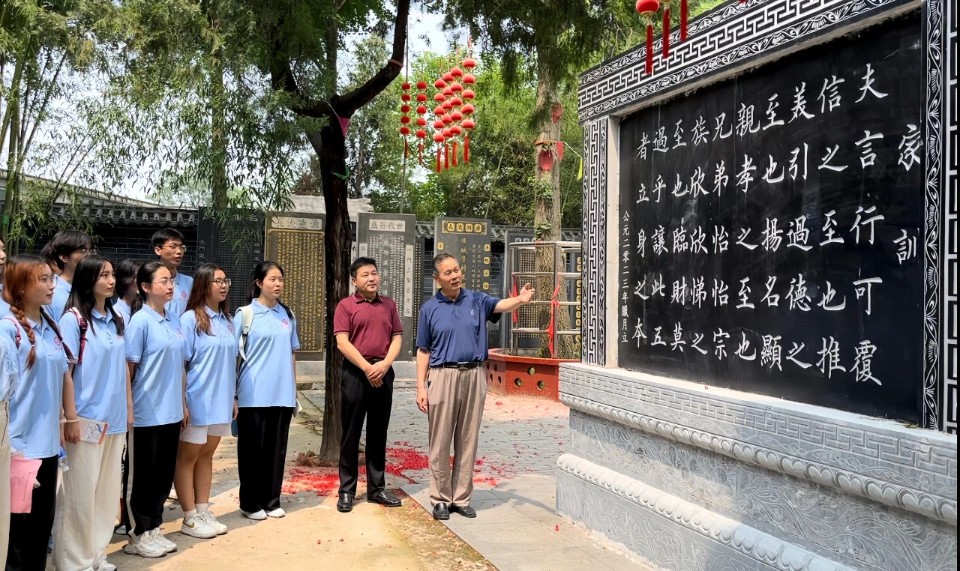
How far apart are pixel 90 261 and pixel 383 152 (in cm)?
1973

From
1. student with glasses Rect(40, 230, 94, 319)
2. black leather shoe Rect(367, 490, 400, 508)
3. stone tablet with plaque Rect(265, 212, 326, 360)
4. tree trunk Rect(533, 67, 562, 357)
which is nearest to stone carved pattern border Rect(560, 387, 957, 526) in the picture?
black leather shoe Rect(367, 490, 400, 508)

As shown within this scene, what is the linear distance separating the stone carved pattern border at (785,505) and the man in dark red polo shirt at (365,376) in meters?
1.40

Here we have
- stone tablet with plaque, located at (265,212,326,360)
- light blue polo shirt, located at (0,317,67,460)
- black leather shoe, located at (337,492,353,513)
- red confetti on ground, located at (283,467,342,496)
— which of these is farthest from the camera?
stone tablet with plaque, located at (265,212,326,360)

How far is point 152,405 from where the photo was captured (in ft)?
14.0

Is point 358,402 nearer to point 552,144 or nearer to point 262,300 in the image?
point 262,300

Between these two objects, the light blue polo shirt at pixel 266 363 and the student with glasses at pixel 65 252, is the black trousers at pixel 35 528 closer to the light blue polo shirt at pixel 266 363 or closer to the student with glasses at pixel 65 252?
the student with glasses at pixel 65 252

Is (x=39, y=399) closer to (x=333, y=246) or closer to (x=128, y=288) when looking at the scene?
(x=128, y=288)

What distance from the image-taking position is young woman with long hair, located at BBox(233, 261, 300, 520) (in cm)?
502

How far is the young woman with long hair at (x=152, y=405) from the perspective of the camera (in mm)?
4254

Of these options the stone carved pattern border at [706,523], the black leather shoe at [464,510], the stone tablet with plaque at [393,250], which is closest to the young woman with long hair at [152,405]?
the black leather shoe at [464,510]

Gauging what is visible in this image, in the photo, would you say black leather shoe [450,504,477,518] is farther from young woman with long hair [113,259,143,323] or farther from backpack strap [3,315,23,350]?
backpack strap [3,315,23,350]

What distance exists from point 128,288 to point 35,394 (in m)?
1.18

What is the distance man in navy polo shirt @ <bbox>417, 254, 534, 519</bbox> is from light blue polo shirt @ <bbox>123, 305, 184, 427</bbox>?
142 cm

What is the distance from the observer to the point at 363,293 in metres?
5.40
